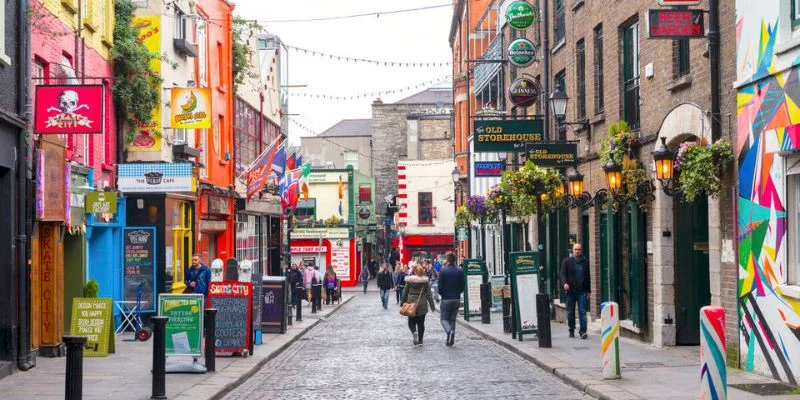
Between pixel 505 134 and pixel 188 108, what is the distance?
291 inches

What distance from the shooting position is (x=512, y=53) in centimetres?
2820

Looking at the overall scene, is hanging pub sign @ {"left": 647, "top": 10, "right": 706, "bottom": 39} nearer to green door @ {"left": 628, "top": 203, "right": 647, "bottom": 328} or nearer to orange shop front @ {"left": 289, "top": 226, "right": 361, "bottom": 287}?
green door @ {"left": 628, "top": 203, "right": 647, "bottom": 328}

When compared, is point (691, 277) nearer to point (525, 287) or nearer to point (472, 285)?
point (525, 287)

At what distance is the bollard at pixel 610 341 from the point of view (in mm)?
14125

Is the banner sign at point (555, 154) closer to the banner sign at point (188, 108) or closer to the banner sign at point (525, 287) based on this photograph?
the banner sign at point (525, 287)

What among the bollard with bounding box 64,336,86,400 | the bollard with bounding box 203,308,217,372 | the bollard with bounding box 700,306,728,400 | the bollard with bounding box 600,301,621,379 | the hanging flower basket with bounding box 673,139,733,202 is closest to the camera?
the bollard with bounding box 64,336,86,400

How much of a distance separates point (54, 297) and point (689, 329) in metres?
10.2

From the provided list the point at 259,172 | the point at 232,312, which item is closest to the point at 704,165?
the point at 232,312

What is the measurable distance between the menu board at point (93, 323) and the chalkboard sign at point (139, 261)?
648cm

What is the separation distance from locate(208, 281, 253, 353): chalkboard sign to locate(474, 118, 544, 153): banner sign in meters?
10.2

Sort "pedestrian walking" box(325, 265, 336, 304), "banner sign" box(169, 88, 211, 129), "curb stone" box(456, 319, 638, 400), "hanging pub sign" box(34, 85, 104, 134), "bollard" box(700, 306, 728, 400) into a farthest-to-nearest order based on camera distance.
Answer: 1. "pedestrian walking" box(325, 265, 336, 304)
2. "banner sign" box(169, 88, 211, 129)
3. "hanging pub sign" box(34, 85, 104, 134)
4. "curb stone" box(456, 319, 638, 400)
5. "bollard" box(700, 306, 728, 400)

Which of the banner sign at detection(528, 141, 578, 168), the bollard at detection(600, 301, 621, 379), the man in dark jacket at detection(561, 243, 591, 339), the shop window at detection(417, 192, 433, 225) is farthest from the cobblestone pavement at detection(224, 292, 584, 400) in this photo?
the shop window at detection(417, 192, 433, 225)

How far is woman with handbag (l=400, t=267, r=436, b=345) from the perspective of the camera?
22.0m

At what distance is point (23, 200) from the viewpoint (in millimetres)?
16250
